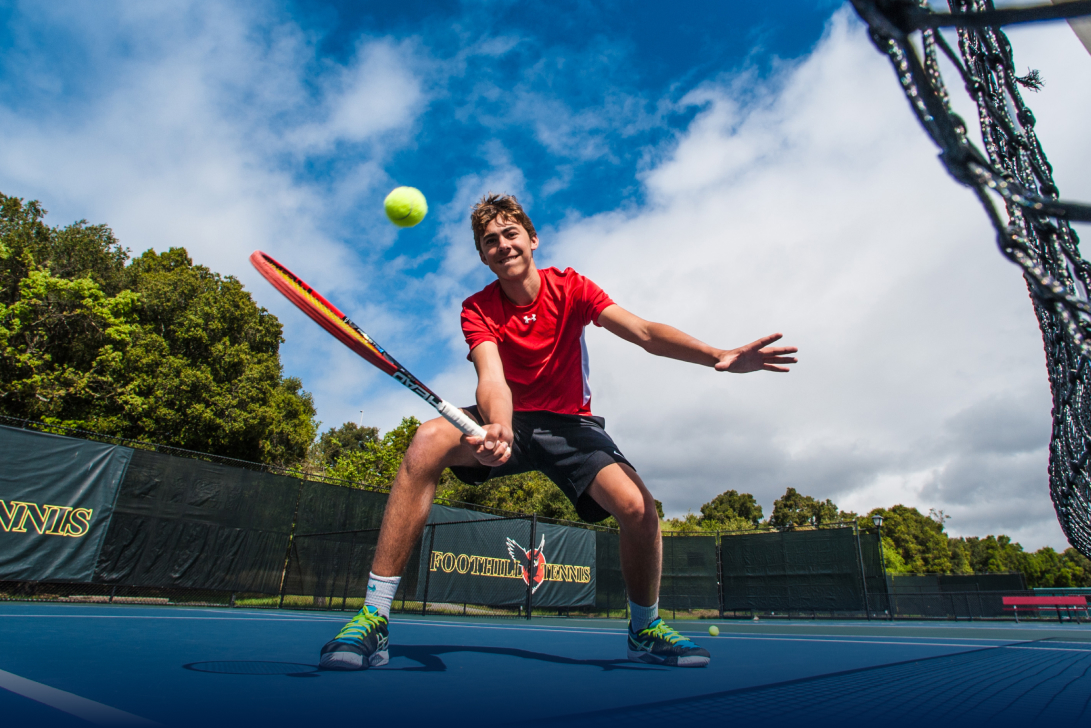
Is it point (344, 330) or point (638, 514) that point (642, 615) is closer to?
point (638, 514)

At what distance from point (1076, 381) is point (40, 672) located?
304 centimetres

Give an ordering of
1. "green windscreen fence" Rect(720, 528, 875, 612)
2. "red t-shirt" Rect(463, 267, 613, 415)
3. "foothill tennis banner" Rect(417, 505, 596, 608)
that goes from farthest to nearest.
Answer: "green windscreen fence" Rect(720, 528, 875, 612) < "foothill tennis banner" Rect(417, 505, 596, 608) < "red t-shirt" Rect(463, 267, 613, 415)

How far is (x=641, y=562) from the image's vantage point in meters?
2.59

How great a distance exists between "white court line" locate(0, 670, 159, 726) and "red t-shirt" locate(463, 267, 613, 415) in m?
1.70

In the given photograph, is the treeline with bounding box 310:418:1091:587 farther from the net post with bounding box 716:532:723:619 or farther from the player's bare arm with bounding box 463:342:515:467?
the player's bare arm with bounding box 463:342:515:467

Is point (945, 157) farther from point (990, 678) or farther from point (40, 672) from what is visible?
point (40, 672)

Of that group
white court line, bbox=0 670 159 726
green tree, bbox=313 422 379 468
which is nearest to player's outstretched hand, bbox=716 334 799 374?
white court line, bbox=0 670 159 726

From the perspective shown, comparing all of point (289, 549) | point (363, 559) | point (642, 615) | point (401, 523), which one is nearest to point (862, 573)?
point (363, 559)

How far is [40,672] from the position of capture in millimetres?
1658

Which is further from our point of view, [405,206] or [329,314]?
[405,206]

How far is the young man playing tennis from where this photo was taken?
218cm

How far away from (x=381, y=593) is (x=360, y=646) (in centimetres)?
21

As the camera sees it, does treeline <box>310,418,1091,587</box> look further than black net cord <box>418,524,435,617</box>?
Yes

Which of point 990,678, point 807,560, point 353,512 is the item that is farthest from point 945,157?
point 807,560
